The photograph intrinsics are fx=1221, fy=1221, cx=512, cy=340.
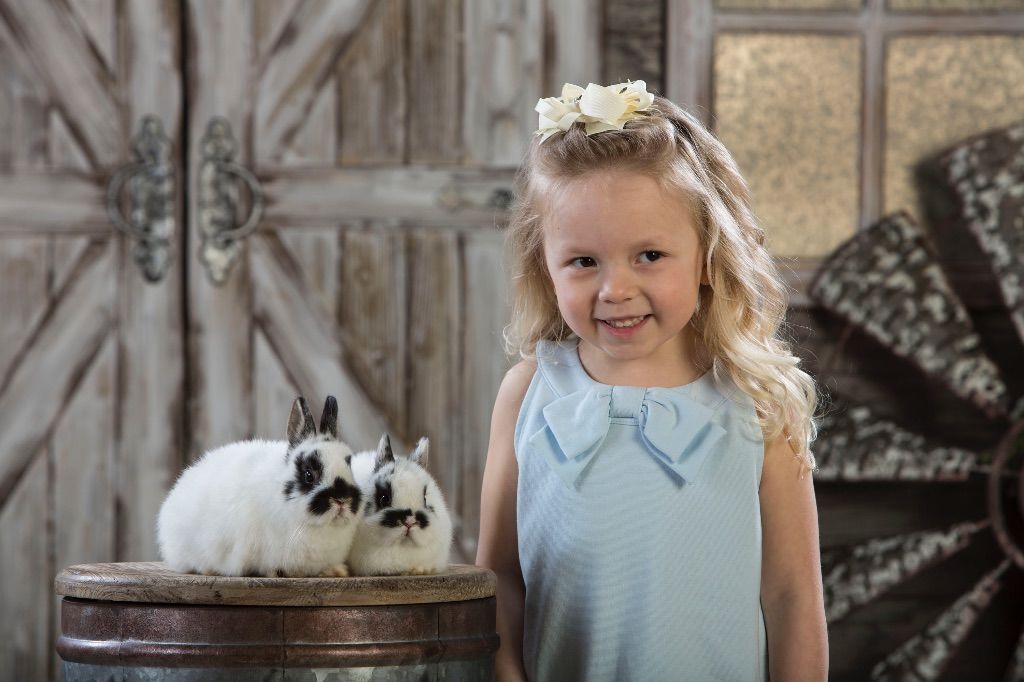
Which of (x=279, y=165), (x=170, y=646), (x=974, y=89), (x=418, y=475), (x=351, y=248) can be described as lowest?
(x=170, y=646)

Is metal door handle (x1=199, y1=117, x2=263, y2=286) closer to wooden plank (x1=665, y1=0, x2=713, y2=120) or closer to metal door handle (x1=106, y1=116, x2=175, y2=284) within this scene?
metal door handle (x1=106, y1=116, x2=175, y2=284)

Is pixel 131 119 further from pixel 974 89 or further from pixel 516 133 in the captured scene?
pixel 974 89

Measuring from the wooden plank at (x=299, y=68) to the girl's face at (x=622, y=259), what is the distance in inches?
89.9

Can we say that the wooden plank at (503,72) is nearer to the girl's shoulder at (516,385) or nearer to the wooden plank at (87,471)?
the wooden plank at (87,471)

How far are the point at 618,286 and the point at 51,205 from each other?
269 centimetres

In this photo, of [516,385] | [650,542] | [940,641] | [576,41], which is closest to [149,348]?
[576,41]

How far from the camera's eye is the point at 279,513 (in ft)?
4.91

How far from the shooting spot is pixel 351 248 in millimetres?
3938

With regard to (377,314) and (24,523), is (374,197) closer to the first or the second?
(377,314)

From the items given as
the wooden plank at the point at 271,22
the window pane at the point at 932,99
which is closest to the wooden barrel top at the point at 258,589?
the wooden plank at the point at 271,22

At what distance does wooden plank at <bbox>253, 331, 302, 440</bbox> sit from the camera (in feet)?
12.9

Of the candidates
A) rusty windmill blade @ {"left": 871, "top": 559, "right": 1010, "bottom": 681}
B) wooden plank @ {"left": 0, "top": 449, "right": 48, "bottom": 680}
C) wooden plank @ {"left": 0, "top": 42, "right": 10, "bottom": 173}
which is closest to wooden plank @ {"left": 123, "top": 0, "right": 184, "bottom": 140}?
wooden plank @ {"left": 0, "top": 42, "right": 10, "bottom": 173}

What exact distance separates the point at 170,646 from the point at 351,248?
2.61m

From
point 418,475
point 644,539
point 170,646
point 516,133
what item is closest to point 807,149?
point 516,133
